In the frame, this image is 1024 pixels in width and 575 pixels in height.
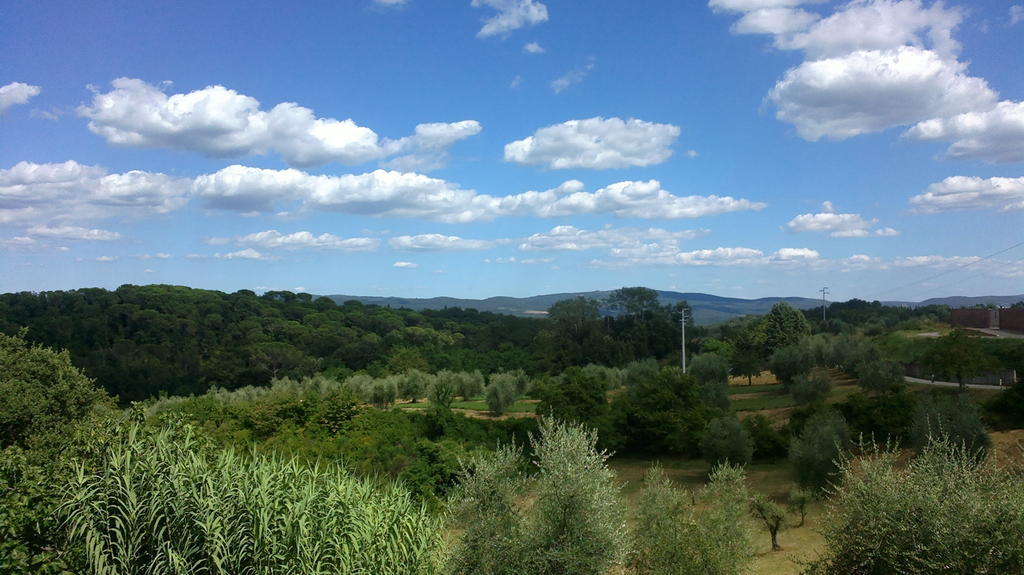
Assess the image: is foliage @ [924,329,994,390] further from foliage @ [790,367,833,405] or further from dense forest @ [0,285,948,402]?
dense forest @ [0,285,948,402]

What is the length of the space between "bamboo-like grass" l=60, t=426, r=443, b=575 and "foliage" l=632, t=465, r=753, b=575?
13.8 ft

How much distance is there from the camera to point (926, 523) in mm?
8336

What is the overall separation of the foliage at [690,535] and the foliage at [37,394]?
1683 cm

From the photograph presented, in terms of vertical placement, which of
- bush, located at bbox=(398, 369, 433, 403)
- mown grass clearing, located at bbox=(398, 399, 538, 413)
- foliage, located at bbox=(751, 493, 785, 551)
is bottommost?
mown grass clearing, located at bbox=(398, 399, 538, 413)

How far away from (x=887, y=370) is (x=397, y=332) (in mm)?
61119

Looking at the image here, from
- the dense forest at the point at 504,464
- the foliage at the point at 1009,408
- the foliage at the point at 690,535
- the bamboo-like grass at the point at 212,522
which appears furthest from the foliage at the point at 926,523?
the foliage at the point at 1009,408

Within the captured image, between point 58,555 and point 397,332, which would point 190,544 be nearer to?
point 58,555

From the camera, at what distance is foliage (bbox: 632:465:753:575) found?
10914 millimetres

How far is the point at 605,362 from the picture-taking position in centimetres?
7462

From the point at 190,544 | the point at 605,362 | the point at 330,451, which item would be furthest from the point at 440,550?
the point at 605,362

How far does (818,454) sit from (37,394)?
89.7 feet

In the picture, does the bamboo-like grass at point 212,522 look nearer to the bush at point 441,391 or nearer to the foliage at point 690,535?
the foliage at point 690,535

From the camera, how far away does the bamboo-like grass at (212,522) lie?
9133 mm

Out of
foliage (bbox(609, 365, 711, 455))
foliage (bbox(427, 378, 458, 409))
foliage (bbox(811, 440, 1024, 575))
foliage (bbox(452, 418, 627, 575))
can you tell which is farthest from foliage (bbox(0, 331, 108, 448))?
foliage (bbox(609, 365, 711, 455))
